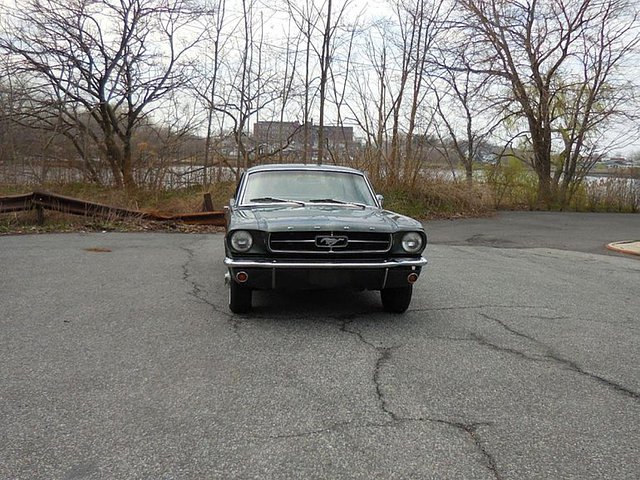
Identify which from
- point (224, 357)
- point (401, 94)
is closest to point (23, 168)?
point (401, 94)

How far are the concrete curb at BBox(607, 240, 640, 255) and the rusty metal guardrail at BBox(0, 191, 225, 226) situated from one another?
9.30m

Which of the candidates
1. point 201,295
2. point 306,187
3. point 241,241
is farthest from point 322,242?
point 201,295

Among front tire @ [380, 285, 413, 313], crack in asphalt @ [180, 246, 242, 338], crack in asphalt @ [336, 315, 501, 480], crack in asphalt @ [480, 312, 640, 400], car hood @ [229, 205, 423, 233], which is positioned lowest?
crack in asphalt @ [336, 315, 501, 480]

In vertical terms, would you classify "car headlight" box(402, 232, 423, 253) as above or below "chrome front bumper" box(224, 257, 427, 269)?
above

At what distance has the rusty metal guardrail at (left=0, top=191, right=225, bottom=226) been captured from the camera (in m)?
11.0

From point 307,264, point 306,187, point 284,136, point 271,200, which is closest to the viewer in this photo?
point 307,264

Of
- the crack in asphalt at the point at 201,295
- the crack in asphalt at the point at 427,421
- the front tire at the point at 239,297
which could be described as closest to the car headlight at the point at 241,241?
the front tire at the point at 239,297

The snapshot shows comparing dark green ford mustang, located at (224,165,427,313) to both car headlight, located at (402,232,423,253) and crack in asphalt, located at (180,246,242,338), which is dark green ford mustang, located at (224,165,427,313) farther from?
crack in asphalt, located at (180,246,242,338)

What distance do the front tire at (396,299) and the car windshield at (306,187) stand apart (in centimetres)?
124

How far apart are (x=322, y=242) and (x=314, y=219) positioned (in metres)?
0.27

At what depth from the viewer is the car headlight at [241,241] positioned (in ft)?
14.8

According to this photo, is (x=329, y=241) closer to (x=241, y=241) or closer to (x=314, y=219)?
(x=314, y=219)

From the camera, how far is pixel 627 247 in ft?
39.9

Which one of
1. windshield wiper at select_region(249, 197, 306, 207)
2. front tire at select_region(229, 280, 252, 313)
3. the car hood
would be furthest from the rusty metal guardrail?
front tire at select_region(229, 280, 252, 313)
